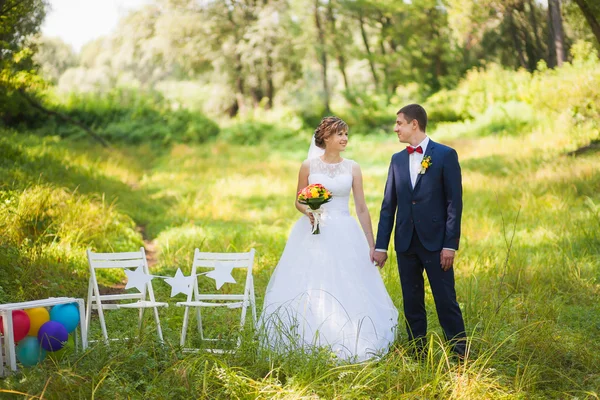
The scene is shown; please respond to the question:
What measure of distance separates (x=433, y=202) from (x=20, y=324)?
126 inches

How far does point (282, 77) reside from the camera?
115 feet

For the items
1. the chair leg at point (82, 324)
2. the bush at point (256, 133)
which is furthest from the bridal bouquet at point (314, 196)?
the bush at point (256, 133)

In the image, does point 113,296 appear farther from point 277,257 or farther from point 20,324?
point 277,257

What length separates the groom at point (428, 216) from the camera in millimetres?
4961

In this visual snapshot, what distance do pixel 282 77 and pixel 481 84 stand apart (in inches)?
472

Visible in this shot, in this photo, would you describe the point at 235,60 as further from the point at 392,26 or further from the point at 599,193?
the point at 599,193

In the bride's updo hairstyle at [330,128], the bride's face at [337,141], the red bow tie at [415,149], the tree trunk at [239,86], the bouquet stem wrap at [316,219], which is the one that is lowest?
the bouquet stem wrap at [316,219]

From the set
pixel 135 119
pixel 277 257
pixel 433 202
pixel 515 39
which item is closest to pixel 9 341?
pixel 433 202

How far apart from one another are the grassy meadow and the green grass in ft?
0.08

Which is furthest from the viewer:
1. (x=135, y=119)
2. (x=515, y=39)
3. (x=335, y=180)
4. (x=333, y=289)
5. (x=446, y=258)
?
(x=135, y=119)

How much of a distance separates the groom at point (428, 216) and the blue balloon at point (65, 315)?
2.59 meters

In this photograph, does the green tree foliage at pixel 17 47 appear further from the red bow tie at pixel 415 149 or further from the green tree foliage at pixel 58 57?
the green tree foliage at pixel 58 57

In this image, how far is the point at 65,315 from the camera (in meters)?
4.88

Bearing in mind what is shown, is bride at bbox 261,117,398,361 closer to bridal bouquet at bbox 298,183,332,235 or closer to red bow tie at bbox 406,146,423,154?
bridal bouquet at bbox 298,183,332,235
